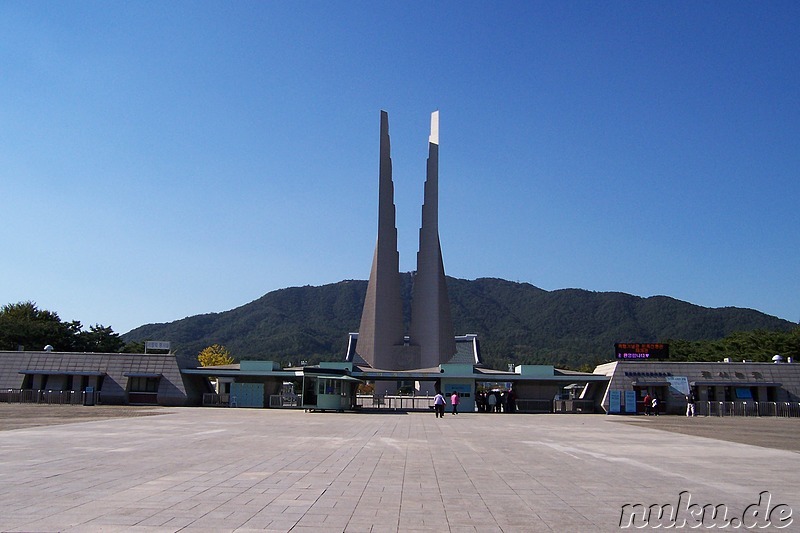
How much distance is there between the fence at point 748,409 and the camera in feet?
131

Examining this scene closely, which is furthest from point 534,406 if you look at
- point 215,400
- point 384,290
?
point 384,290

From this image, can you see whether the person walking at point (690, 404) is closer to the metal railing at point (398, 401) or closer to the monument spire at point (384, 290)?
the metal railing at point (398, 401)

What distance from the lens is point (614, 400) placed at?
4225 cm

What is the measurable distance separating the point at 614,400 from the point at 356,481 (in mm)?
34646

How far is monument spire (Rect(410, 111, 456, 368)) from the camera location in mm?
67188

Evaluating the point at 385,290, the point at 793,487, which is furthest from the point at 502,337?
the point at 793,487

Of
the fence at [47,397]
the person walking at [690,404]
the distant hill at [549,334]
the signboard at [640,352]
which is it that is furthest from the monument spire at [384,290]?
the distant hill at [549,334]

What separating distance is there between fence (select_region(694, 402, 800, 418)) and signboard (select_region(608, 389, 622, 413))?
440 cm

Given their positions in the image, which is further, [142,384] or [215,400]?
[215,400]

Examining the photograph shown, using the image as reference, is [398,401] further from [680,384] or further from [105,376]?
[105,376]

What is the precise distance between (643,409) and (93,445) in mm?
34930

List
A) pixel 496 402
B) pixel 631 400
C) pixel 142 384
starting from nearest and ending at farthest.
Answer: pixel 631 400 < pixel 142 384 < pixel 496 402

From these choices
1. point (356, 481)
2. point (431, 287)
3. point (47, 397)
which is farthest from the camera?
point (431, 287)

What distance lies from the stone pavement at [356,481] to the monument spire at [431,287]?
4749 centimetres
